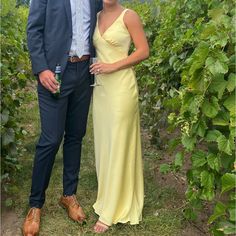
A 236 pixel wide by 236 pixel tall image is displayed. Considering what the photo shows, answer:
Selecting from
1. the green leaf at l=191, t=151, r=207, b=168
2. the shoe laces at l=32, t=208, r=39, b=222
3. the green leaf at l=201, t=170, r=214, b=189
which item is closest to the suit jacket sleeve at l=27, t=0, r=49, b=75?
the shoe laces at l=32, t=208, r=39, b=222

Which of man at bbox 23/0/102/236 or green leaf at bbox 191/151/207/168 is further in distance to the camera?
man at bbox 23/0/102/236

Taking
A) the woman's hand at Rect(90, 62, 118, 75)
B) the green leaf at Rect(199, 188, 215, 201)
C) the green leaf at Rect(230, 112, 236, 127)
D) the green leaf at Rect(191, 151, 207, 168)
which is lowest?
the green leaf at Rect(199, 188, 215, 201)

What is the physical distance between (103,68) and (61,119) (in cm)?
45

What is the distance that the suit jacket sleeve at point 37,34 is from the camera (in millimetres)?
2924

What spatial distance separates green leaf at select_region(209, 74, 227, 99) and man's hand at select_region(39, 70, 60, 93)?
1083mm

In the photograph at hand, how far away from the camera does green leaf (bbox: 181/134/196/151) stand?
2.52 metres

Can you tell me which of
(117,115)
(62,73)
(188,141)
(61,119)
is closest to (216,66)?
(188,141)

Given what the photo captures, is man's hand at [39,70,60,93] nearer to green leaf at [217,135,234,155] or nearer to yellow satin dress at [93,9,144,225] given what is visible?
yellow satin dress at [93,9,144,225]

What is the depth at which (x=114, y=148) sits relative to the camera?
3.20 metres

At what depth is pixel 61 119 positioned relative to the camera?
3158 millimetres

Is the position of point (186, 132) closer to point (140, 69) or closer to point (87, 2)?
point (87, 2)

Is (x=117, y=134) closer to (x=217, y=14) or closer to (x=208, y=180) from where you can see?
(x=208, y=180)

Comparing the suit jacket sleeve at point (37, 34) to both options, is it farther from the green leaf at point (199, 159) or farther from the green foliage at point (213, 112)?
the green leaf at point (199, 159)

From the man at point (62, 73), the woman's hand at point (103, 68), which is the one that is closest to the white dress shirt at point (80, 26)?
the man at point (62, 73)
